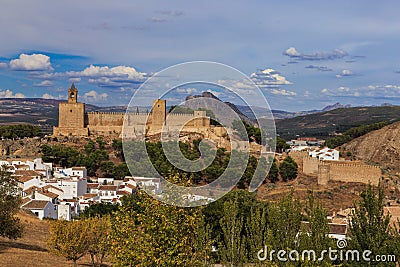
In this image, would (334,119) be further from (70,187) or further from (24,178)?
(24,178)

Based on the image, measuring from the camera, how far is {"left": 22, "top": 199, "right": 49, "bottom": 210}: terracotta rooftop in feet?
104

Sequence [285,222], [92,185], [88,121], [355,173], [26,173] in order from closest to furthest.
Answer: [285,222] < [92,185] < [26,173] < [355,173] < [88,121]

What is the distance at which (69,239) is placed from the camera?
15.9 m

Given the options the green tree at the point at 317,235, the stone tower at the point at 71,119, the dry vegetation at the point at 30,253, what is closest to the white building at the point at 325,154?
the stone tower at the point at 71,119

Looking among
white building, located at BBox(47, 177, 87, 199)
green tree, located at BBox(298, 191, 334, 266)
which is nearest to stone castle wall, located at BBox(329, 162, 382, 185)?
white building, located at BBox(47, 177, 87, 199)

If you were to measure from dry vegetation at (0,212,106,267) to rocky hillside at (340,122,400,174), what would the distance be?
41.8m

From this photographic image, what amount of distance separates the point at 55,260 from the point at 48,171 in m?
27.7

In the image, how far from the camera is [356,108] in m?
160

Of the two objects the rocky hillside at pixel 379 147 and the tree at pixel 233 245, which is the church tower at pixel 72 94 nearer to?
the rocky hillside at pixel 379 147

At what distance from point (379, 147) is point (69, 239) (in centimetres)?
5275

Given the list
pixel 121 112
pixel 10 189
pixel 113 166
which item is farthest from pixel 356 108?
pixel 10 189

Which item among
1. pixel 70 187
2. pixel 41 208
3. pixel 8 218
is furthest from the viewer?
pixel 70 187

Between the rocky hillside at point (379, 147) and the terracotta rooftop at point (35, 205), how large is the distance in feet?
124

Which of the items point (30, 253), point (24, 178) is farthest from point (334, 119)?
point (30, 253)
